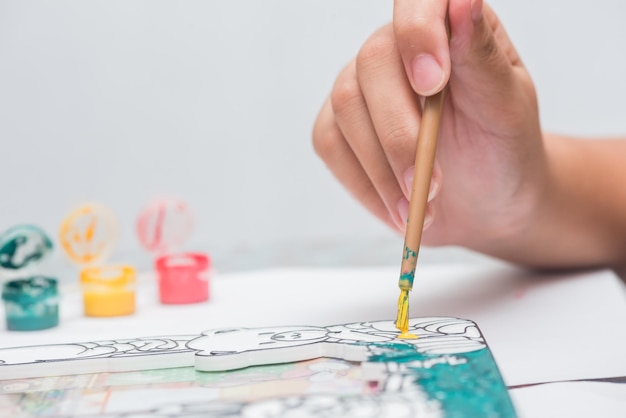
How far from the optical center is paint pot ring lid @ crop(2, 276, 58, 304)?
0.59m

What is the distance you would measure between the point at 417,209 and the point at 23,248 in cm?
32

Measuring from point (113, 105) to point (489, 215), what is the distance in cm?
85

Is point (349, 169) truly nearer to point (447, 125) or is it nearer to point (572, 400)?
point (447, 125)

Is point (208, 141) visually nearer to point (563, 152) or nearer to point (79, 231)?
point (79, 231)

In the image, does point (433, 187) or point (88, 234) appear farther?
point (88, 234)

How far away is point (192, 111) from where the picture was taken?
132cm

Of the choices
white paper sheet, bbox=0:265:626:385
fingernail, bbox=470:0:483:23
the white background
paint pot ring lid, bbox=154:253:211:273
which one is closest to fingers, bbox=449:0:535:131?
fingernail, bbox=470:0:483:23

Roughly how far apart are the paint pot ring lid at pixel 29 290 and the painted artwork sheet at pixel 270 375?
14cm

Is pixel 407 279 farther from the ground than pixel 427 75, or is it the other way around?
pixel 427 75

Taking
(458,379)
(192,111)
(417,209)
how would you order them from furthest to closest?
(192,111) < (417,209) < (458,379)

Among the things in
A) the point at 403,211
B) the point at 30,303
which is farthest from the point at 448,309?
the point at 30,303

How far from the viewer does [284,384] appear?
1.23ft

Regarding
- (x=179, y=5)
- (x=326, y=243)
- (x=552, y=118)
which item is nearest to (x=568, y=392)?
(x=326, y=243)

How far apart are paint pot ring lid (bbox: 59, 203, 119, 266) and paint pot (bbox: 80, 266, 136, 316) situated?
69 mm
